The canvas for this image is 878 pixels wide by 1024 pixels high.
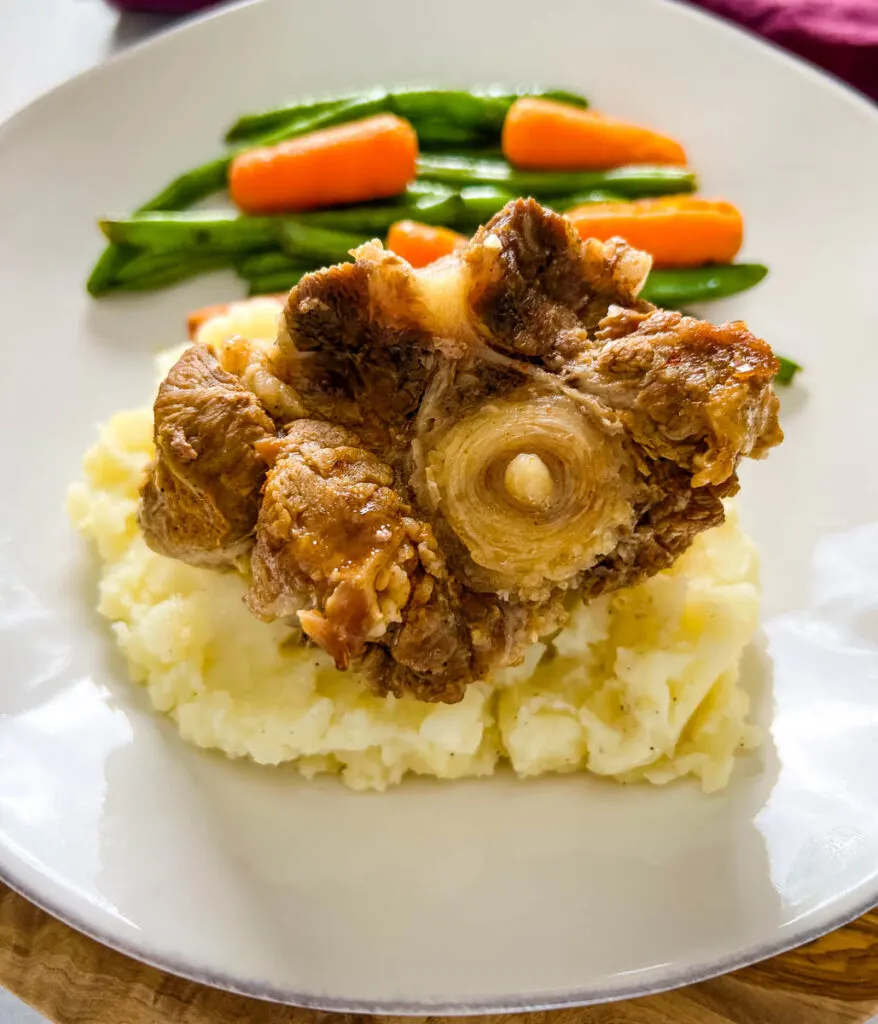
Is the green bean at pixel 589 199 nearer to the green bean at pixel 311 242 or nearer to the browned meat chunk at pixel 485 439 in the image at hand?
the green bean at pixel 311 242

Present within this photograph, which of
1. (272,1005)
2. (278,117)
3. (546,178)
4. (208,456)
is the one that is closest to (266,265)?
(278,117)

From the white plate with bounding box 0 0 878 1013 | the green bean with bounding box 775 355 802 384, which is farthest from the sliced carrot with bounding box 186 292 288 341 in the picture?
the green bean with bounding box 775 355 802 384

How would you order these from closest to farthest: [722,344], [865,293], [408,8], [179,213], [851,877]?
[722,344]
[851,877]
[865,293]
[179,213]
[408,8]

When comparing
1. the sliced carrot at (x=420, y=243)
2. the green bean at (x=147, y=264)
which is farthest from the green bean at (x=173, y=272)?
the sliced carrot at (x=420, y=243)

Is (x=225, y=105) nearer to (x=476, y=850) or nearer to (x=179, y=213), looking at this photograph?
(x=179, y=213)

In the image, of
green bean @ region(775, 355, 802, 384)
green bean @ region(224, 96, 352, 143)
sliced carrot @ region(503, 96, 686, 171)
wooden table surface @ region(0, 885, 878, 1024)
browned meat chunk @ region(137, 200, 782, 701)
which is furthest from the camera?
green bean @ region(224, 96, 352, 143)

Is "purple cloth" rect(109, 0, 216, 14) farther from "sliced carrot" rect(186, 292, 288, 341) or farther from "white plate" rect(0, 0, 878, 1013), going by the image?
"sliced carrot" rect(186, 292, 288, 341)

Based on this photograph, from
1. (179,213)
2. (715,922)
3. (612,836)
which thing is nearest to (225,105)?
(179,213)
